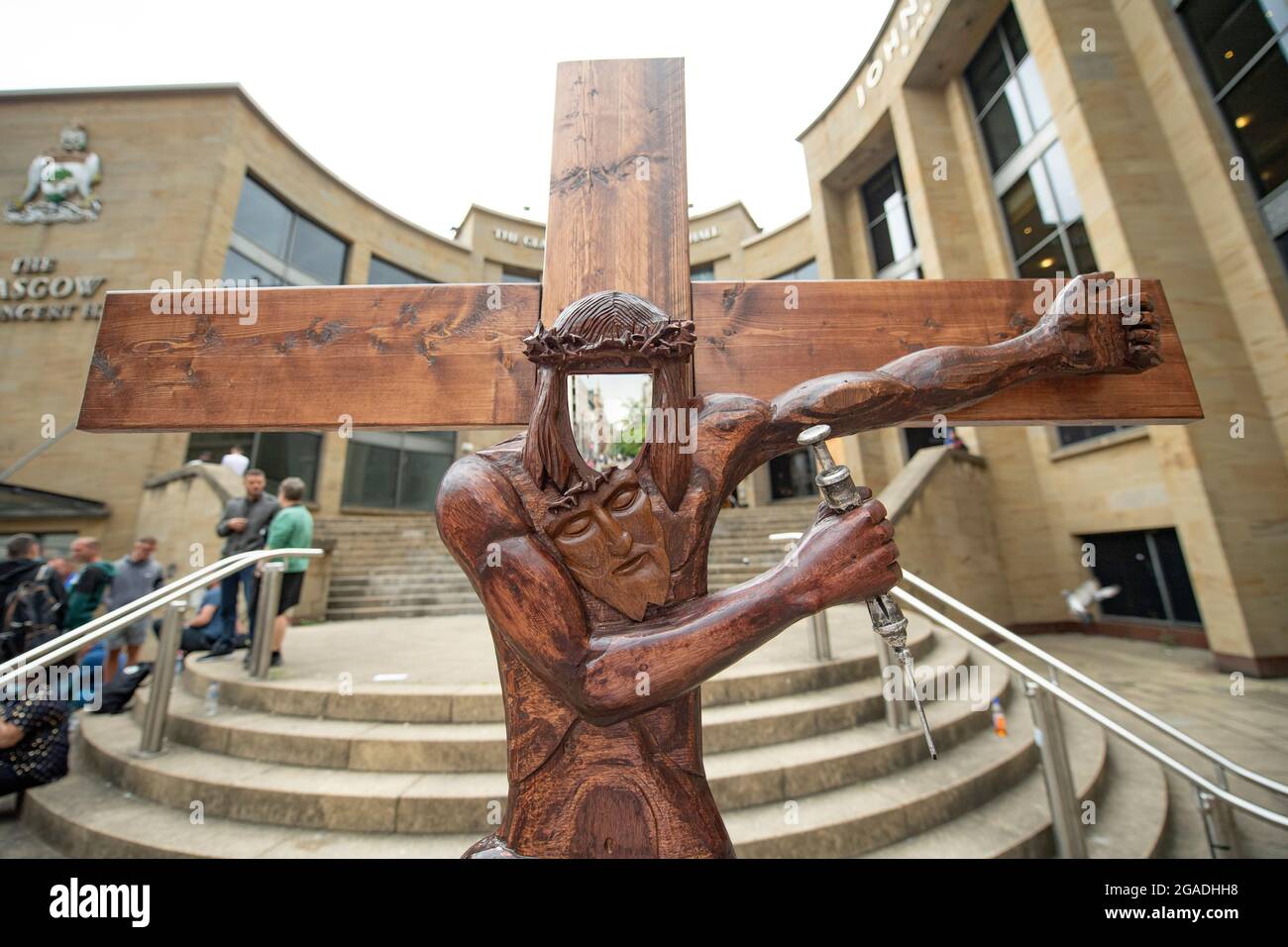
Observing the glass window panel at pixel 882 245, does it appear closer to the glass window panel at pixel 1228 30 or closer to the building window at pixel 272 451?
the glass window panel at pixel 1228 30

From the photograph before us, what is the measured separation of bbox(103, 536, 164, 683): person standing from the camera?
573 centimetres

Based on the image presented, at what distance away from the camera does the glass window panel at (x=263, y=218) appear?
44.6ft

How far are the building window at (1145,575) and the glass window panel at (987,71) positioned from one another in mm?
9204

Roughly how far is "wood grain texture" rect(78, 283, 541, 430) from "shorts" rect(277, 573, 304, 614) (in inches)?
182

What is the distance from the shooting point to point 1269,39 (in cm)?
618

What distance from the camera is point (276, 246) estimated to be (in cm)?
1442

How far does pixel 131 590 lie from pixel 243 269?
1093cm

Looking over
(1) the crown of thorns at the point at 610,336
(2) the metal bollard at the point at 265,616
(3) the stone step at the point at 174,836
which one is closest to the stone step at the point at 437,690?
(2) the metal bollard at the point at 265,616

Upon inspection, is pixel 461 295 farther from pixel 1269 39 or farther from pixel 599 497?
pixel 1269 39

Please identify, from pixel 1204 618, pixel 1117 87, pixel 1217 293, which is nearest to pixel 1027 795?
pixel 1204 618

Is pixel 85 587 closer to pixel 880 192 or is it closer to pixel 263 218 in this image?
pixel 263 218

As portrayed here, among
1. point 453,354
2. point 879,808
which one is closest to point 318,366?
point 453,354

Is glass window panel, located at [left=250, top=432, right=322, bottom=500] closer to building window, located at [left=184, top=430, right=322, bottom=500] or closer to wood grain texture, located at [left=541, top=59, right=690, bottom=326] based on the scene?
building window, located at [left=184, top=430, right=322, bottom=500]

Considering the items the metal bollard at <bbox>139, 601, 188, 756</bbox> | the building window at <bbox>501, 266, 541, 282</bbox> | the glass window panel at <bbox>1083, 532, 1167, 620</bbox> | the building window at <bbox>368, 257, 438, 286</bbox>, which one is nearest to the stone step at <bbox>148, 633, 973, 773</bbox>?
the metal bollard at <bbox>139, 601, 188, 756</bbox>
